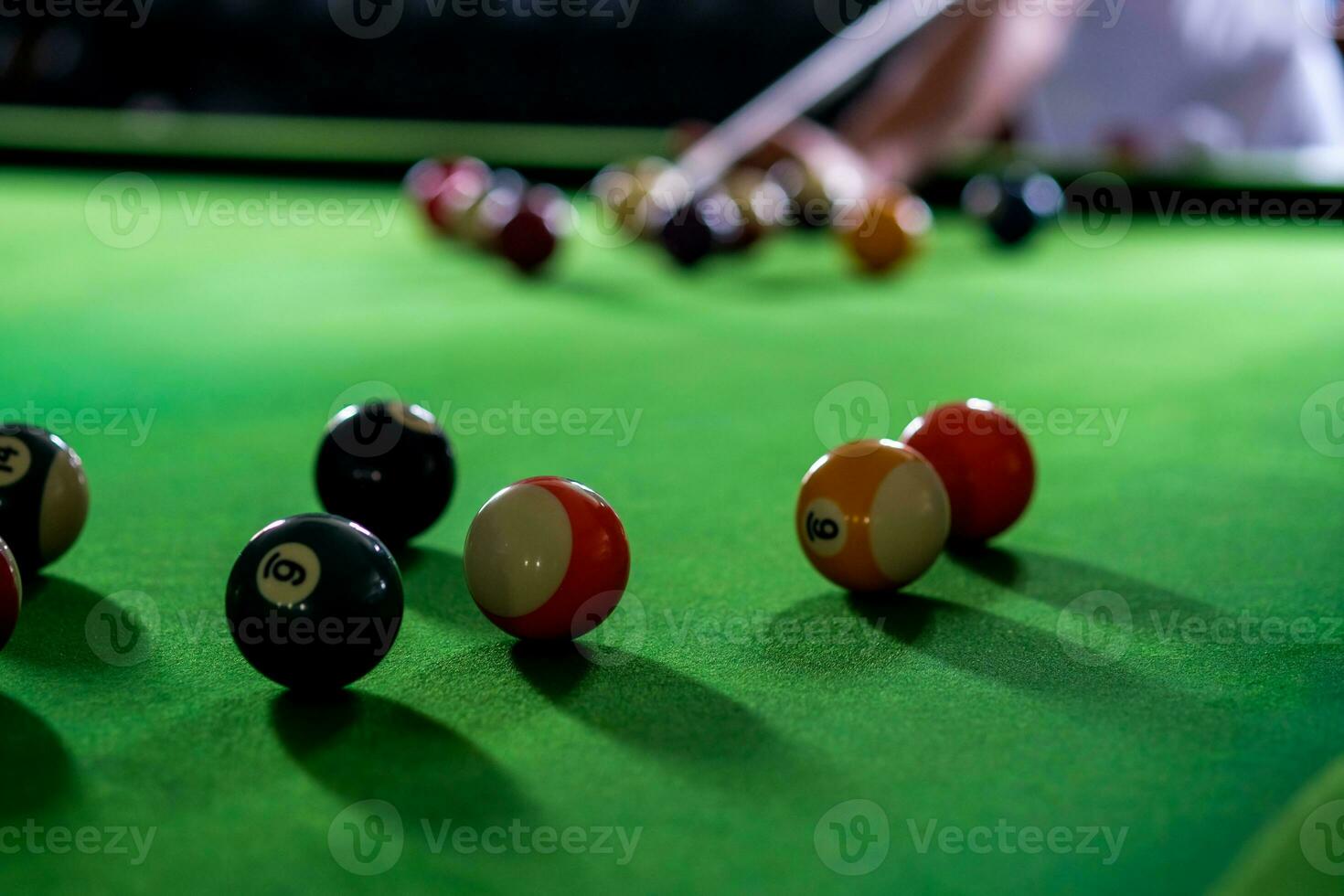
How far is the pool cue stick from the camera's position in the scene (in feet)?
24.9

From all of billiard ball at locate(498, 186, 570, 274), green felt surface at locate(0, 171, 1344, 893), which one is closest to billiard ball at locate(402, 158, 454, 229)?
billiard ball at locate(498, 186, 570, 274)

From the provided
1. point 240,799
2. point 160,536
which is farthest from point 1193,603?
point 160,536

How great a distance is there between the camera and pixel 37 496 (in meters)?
2.33

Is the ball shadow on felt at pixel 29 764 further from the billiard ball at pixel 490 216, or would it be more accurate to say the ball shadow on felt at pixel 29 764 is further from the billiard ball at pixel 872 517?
the billiard ball at pixel 490 216

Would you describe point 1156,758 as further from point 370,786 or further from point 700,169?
point 700,169

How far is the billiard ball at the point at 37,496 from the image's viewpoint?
231cm

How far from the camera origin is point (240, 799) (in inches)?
63.7

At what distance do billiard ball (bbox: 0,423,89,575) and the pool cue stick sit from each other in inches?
192

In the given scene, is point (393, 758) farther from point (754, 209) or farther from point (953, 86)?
point (953, 86)

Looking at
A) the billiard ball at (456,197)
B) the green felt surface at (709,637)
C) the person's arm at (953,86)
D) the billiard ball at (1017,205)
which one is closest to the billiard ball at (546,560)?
the green felt surface at (709,637)

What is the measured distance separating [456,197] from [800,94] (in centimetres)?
242

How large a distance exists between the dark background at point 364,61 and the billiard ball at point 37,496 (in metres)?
10.8

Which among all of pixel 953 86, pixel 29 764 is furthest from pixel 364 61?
pixel 29 764

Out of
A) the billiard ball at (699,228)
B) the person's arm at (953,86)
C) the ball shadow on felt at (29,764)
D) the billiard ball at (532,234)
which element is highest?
the person's arm at (953,86)
